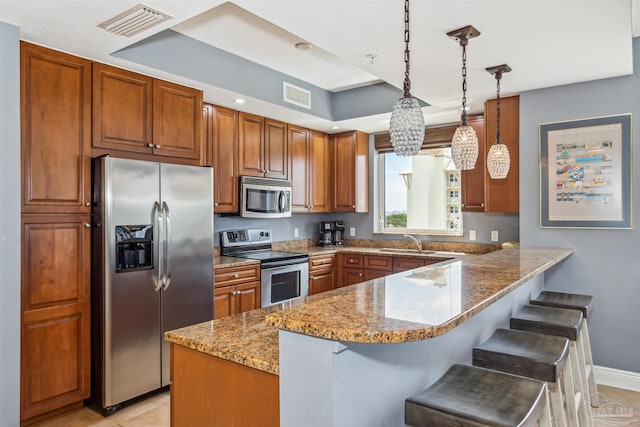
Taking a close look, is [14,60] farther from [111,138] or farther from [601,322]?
[601,322]

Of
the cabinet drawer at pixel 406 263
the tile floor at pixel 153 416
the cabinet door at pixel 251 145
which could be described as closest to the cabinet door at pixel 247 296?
the tile floor at pixel 153 416

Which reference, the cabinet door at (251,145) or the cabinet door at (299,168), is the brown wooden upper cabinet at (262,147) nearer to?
the cabinet door at (251,145)

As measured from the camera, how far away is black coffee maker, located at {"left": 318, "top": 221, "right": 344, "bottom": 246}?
209 inches

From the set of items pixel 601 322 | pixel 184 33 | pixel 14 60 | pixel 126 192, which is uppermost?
pixel 184 33

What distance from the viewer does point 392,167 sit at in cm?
527

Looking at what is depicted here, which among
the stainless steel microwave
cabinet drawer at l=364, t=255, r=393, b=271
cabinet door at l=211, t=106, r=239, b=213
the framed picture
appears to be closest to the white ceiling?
cabinet door at l=211, t=106, r=239, b=213

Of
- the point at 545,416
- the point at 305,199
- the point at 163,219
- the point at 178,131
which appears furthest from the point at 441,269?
the point at 305,199

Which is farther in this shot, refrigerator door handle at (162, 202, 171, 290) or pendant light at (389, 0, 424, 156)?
refrigerator door handle at (162, 202, 171, 290)

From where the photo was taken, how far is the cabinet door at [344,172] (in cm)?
504

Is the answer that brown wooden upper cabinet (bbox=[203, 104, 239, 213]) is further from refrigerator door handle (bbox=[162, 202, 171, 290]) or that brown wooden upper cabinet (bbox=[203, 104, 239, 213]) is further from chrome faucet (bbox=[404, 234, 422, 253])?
chrome faucet (bbox=[404, 234, 422, 253])

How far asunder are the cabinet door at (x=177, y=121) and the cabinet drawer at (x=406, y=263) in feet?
7.57

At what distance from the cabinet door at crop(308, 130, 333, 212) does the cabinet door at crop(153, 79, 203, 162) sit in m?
1.77

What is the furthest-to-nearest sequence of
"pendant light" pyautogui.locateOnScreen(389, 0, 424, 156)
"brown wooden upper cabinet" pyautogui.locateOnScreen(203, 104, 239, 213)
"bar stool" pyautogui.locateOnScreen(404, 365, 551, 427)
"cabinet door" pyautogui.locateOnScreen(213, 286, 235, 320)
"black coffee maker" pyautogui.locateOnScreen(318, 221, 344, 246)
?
"black coffee maker" pyautogui.locateOnScreen(318, 221, 344, 246), "brown wooden upper cabinet" pyautogui.locateOnScreen(203, 104, 239, 213), "cabinet door" pyautogui.locateOnScreen(213, 286, 235, 320), "pendant light" pyautogui.locateOnScreen(389, 0, 424, 156), "bar stool" pyautogui.locateOnScreen(404, 365, 551, 427)

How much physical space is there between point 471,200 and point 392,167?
1340 millimetres
